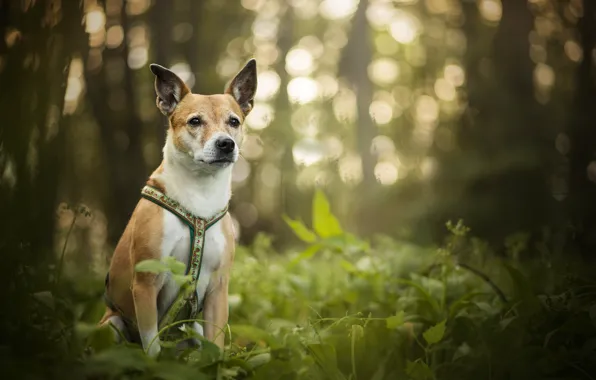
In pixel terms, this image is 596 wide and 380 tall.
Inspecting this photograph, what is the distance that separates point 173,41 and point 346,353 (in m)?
6.73

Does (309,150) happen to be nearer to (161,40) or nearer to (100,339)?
(161,40)

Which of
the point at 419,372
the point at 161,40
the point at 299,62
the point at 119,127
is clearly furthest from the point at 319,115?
the point at 419,372

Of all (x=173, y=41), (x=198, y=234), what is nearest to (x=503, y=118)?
(x=173, y=41)

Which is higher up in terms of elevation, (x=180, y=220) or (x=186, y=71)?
(x=186, y=71)

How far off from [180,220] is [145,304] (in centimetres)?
51

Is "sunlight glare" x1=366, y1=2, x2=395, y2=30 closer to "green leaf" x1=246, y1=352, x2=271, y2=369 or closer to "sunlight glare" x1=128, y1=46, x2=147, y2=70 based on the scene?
"sunlight glare" x1=128, y1=46, x2=147, y2=70

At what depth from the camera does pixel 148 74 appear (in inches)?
341

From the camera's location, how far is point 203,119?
334cm

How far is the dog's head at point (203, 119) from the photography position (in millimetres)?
3238

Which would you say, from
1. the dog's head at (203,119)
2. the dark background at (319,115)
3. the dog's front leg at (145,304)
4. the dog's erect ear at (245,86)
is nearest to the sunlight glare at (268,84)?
the dark background at (319,115)

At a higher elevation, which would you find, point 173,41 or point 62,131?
point 173,41

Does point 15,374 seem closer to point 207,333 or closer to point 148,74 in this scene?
point 207,333

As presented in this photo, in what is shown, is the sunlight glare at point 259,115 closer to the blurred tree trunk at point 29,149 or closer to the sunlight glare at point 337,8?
the sunlight glare at point 337,8

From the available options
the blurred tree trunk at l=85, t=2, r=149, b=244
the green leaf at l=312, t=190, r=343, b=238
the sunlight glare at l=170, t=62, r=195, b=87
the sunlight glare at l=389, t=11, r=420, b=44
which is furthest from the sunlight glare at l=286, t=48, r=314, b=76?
the green leaf at l=312, t=190, r=343, b=238
